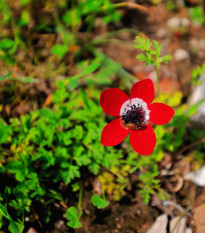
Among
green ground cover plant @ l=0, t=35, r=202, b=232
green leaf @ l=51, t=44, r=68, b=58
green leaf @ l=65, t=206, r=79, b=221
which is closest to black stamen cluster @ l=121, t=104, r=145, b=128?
green ground cover plant @ l=0, t=35, r=202, b=232

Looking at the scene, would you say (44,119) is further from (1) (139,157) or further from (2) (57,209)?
(1) (139,157)

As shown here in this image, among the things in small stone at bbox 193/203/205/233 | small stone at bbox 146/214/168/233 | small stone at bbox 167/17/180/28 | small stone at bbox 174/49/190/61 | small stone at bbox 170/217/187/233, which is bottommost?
small stone at bbox 170/217/187/233

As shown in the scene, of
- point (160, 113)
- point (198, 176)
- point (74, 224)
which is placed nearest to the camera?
point (160, 113)

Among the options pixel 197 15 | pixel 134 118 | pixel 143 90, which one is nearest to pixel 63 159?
pixel 134 118

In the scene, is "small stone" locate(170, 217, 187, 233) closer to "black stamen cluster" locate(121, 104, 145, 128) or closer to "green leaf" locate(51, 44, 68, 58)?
"black stamen cluster" locate(121, 104, 145, 128)

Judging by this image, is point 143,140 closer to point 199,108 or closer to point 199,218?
point 199,218
